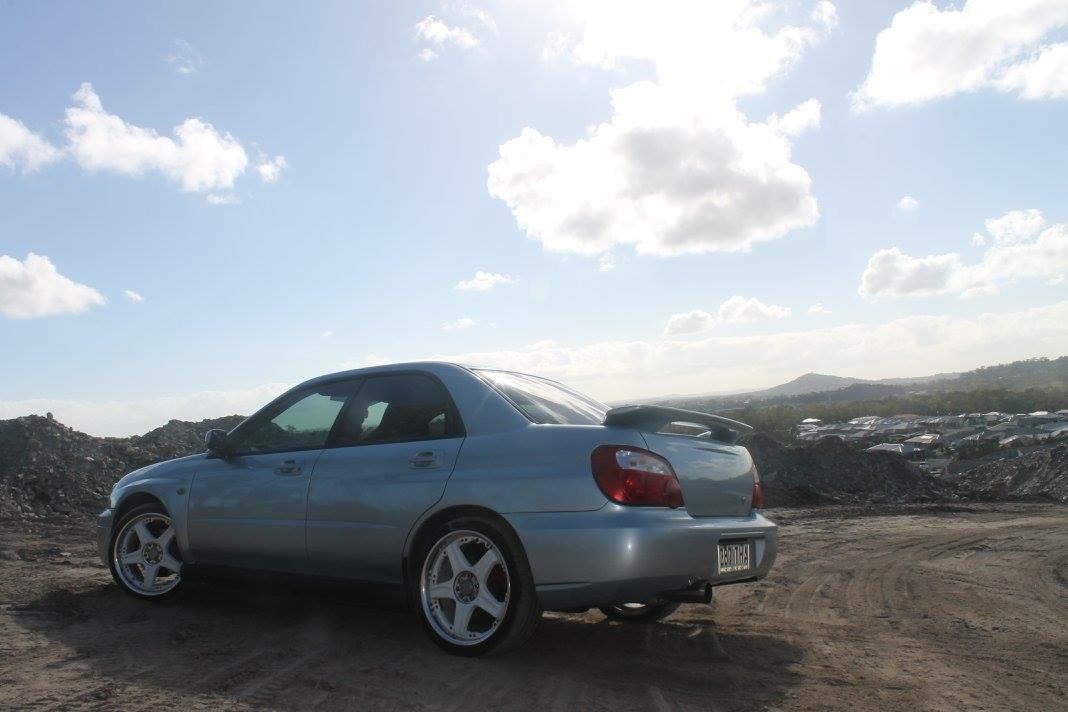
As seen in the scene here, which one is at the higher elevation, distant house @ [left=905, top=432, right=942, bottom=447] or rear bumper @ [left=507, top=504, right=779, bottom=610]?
rear bumper @ [left=507, top=504, right=779, bottom=610]

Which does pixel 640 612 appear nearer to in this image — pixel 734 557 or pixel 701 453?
pixel 734 557

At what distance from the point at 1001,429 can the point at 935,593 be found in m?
54.2

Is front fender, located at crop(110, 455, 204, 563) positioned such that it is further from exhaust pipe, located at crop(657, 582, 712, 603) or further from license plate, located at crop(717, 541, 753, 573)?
license plate, located at crop(717, 541, 753, 573)

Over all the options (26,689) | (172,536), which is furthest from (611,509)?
(172,536)

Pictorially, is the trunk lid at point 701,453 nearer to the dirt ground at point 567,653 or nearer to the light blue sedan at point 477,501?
the light blue sedan at point 477,501

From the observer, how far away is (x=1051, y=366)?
121062 millimetres

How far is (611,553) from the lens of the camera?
3.62 metres

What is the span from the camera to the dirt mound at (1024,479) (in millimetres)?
18250

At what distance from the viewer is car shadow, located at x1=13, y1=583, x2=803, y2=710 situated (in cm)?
344

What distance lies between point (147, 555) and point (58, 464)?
10.7 m

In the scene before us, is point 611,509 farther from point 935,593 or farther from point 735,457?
point 935,593

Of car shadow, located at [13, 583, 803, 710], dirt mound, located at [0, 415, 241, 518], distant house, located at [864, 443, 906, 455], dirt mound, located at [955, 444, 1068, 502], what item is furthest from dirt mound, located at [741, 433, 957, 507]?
car shadow, located at [13, 583, 803, 710]

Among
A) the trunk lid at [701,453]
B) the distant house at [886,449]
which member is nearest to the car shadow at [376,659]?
the trunk lid at [701,453]

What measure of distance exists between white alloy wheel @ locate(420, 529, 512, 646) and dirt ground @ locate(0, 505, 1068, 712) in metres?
0.17
